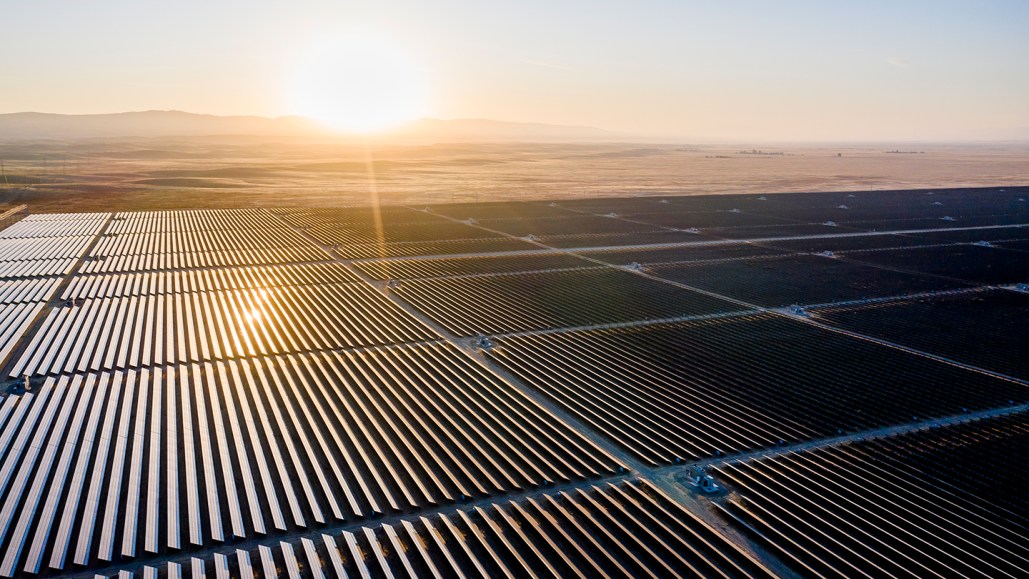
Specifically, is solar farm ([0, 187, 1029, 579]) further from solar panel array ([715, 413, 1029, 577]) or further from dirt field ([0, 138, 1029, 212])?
dirt field ([0, 138, 1029, 212])

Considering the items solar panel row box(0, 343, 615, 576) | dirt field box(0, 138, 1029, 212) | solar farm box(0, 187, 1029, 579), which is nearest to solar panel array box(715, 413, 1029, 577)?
solar farm box(0, 187, 1029, 579)

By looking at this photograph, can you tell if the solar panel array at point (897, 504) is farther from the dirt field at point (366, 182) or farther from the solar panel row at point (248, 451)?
the dirt field at point (366, 182)

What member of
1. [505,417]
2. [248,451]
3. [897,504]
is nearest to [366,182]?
[505,417]

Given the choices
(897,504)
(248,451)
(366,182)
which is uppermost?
(366,182)

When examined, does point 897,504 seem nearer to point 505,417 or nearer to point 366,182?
point 505,417

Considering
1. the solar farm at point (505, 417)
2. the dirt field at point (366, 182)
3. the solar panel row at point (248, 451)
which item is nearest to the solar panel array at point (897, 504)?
the solar farm at point (505, 417)

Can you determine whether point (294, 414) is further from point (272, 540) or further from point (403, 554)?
point (403, 554)

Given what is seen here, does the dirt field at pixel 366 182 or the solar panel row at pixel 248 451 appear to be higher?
the dirt field at pixel 366 182

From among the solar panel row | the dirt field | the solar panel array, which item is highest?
the dirt field
